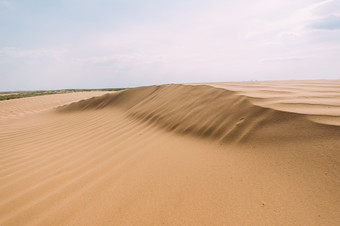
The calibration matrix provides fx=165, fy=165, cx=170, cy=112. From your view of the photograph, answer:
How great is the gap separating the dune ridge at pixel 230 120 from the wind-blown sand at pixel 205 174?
0.04 ft

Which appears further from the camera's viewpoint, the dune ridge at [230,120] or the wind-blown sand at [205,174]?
the dune ridge at [230,120]

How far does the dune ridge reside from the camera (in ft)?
4.25

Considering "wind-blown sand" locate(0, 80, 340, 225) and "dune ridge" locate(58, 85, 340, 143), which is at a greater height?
"dune ridge" locate(58, 85, 340, 143)

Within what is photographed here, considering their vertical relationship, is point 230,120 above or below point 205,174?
above

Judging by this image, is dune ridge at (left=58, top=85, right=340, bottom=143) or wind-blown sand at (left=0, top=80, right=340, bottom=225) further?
dune ridge at (left=58, top=85, right=340, bottom=143)

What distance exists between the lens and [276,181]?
1045 mm

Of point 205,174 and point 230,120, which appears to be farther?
point 230,120

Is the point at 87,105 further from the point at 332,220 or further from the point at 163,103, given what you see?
the point at 332,220

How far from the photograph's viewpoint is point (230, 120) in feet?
6.17

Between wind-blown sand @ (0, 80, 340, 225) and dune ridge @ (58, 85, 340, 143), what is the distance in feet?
0.04

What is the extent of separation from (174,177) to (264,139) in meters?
0.83

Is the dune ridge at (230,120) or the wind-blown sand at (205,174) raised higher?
the dune ridge at (230,120)

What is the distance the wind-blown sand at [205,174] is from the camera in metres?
0.93

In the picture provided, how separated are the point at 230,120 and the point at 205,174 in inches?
32.3
